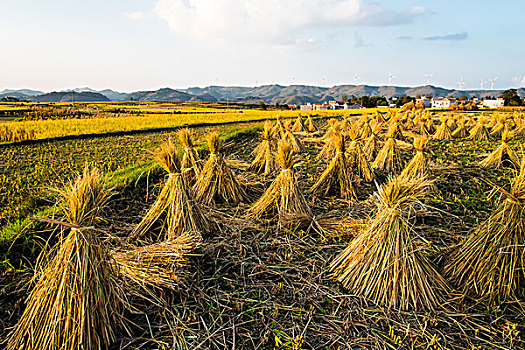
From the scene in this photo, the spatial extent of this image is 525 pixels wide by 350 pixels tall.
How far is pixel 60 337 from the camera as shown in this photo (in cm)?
219

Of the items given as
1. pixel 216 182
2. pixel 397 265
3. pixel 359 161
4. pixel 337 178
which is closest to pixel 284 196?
pixel 216 182

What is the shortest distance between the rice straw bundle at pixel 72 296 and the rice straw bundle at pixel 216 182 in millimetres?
3370

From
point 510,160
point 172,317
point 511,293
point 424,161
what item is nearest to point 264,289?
point 172,317

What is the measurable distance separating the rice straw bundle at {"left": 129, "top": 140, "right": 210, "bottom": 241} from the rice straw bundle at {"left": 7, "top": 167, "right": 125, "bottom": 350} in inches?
65.7

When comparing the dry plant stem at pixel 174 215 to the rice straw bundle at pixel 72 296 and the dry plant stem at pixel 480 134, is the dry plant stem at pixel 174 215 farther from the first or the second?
the dry plant stem at pixel 480 134

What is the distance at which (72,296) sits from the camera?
2.18m

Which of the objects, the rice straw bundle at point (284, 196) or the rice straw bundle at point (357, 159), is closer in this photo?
the rice straw bundle at point (284, 196)

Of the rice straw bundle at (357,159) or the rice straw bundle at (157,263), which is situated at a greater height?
the rice straw bundle at (357,159)

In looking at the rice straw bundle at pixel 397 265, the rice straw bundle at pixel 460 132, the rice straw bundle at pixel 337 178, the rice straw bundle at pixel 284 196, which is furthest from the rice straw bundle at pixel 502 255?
the rice straw bundle at pixel 460 132

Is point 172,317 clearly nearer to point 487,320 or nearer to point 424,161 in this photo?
point 487,320

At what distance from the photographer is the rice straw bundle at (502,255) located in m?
2.81

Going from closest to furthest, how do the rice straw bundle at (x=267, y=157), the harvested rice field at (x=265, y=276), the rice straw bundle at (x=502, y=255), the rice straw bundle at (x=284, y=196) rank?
1. the harvested rice field at (x=265, y=276)
2. the rice straw bundle at (x=502, y=255)
3. the rice straw bundle at (x=284, y=196)
4. the rice straw bundle at (x=267, y=157)

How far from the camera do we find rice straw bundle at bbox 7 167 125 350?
2.17 metres

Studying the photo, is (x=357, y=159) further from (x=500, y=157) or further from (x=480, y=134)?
(x=480, y=134)
